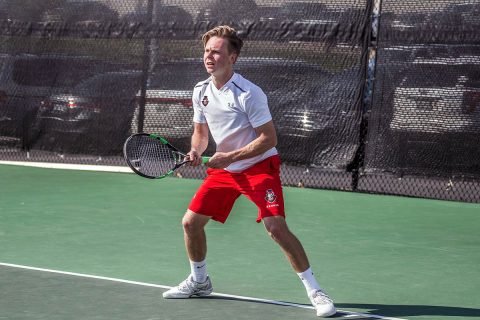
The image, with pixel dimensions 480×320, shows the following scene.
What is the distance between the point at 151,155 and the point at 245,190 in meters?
0.67

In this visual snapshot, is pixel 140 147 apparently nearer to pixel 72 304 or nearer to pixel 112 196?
pixel 72 304

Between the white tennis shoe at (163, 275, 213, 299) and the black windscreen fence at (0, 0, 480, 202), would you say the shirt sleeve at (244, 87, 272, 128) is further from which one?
the black windscreen fence at (0, 0, 480, 202)

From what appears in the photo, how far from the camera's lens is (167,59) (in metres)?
12.0

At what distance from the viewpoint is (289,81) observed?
443 inches

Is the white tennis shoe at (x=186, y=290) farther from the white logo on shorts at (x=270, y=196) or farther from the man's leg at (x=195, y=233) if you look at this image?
the white logo on shorts at (x=270, y=196)

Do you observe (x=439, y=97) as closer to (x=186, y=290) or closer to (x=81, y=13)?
(x=81, y=13)

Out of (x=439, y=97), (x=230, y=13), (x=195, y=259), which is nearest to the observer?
(x=195, y=259)

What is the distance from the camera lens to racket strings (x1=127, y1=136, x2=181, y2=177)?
614 cm

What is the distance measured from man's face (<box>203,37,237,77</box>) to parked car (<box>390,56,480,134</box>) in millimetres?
5041

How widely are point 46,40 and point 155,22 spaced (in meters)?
1.45

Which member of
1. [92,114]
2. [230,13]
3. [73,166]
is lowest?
[73,166]

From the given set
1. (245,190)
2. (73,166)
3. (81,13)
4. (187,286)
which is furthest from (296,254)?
(81,13)

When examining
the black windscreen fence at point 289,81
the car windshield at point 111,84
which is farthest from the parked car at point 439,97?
the car windshield at point 111,84

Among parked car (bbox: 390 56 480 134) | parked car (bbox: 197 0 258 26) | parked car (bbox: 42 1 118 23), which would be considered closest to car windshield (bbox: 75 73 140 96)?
parked car (bbox: 42 1 118 23)
